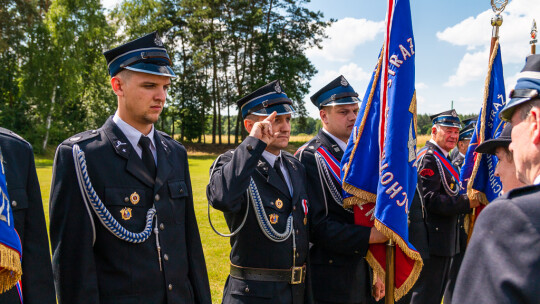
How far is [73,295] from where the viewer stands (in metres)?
2.29

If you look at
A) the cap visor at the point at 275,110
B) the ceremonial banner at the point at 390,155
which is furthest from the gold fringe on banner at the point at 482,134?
the cap visor at the point at 275,110

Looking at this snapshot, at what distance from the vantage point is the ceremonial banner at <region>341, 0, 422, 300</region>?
3.22 m

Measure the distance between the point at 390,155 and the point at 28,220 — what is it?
252cm

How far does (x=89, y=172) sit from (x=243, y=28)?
1564 inches

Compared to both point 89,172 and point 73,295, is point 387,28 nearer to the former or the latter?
point 89,172

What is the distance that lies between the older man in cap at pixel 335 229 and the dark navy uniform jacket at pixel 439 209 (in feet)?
6.38

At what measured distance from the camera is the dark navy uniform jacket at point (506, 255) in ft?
4.16

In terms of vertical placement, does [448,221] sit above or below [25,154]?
below

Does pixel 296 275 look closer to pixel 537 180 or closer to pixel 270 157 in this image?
pixel 270 157

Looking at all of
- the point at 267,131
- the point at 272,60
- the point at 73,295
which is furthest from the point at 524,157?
the point at 272,60

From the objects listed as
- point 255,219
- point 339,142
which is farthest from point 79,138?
point 339,142

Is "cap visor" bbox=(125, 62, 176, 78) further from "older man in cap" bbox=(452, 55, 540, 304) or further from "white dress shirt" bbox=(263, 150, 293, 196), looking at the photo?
"older man in cap" bbox=(452, 55, 540, 304)

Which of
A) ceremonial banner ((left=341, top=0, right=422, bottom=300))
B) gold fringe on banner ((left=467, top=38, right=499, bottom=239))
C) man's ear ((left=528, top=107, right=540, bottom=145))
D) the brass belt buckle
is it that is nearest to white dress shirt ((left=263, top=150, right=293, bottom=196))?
ceremonial banner ((left=341, top=0, right=422, bottom=300))

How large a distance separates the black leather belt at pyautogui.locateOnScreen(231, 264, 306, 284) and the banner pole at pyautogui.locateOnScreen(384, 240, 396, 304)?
2.41ft
